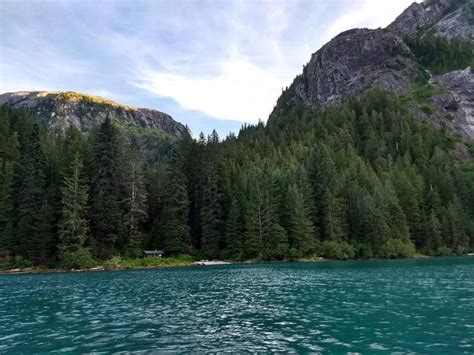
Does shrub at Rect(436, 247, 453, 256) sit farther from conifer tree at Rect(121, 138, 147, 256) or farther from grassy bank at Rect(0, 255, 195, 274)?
conifer tree at Rect(121, 138, 147, 256)

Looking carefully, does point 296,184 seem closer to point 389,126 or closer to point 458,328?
point 458,328

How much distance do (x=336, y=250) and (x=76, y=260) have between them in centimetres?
5744

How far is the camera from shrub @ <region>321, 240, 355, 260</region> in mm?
92938

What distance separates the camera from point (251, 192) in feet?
330

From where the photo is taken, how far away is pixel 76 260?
2958 inches

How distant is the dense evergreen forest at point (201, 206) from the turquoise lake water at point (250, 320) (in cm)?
5206

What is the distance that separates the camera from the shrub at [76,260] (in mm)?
75188

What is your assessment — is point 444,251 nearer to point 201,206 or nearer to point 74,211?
point 201,206

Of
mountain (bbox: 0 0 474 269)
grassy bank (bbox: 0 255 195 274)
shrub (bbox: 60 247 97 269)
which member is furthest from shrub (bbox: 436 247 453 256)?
shrub (bbox: 60 247 97 269)

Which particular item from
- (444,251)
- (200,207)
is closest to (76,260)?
(200,207)

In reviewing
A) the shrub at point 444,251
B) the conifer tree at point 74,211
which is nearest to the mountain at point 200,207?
the conifer tree at point 74,211

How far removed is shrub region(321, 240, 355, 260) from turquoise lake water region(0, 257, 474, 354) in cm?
5759

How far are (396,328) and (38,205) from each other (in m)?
85.3

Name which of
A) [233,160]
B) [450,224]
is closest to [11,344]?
[233,160]
